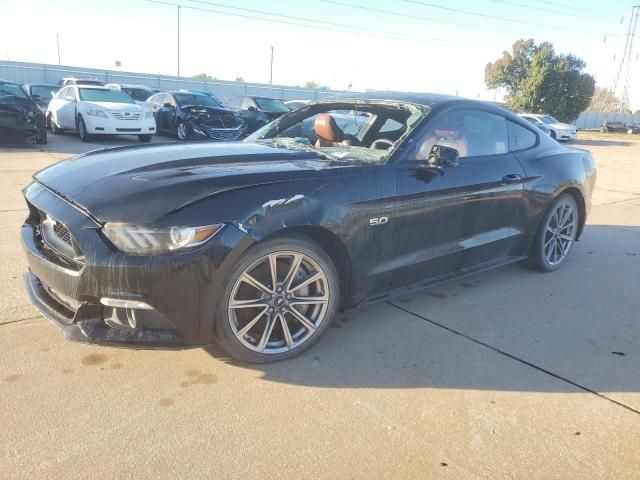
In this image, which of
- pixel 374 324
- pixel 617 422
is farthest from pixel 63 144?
pixel 617 422

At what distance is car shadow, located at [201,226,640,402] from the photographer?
9.68 ft

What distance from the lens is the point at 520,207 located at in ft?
14.1

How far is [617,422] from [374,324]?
1513 millimetres

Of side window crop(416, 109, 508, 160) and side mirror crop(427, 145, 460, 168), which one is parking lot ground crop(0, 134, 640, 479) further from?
side window crop(416, 109, 508, 160)

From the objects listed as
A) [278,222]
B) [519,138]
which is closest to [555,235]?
[519,138]

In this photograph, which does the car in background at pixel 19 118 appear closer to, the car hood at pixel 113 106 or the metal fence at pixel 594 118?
the car hood at pixel 113 106

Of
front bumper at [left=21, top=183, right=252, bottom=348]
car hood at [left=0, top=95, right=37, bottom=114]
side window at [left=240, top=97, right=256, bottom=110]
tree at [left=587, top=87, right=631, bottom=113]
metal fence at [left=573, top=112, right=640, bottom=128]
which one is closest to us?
front bumper at [left=21, top=183, right=252, bottom=348]

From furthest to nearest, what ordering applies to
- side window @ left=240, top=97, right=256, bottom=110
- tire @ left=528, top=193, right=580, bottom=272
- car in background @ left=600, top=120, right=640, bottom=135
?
car in background @ left=600, top=120, right=640, bottom=135 → side window @ left=240, top=97, right=256, bottom=110 → tire @ left=528, top=193, right=580, bottom=272

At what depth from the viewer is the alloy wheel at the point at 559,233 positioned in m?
4.80

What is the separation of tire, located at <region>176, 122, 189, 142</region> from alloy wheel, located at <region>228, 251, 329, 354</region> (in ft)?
41.9

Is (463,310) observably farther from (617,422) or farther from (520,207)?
(617,422)

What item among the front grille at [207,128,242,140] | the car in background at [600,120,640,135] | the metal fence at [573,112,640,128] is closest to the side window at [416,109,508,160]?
the front grille at [207,128,242,140]

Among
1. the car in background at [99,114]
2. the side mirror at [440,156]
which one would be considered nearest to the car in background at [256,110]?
the car in background at [99,114]

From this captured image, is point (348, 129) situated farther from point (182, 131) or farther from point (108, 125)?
point (182, 131)
